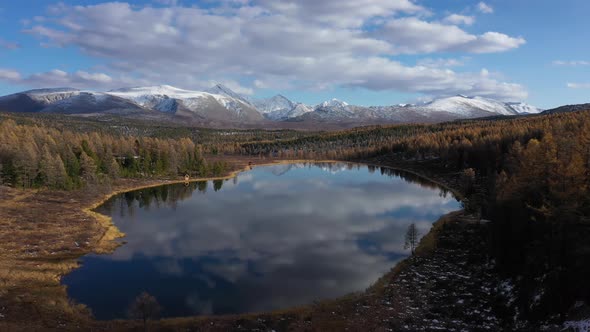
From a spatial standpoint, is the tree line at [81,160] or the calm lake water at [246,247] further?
the tree line at [81,160]

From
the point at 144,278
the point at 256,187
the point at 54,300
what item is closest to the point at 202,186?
the point at 256,187

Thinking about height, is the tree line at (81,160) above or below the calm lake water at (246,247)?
above

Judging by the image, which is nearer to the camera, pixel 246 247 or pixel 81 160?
pixel 246 247

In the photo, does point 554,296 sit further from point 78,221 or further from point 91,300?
point 78,221

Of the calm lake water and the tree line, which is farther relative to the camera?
the tree line

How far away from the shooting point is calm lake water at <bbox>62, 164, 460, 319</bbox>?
45281 millimetres

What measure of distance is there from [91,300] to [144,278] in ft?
25.8

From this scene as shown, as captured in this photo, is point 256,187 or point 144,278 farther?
point 256,187

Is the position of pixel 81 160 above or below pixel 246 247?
above

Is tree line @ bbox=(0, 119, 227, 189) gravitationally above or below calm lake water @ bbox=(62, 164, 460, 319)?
above

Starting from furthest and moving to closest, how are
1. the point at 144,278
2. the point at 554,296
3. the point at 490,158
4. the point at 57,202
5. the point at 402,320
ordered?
1. the point at 490,158
2. the point at 57,202
3. the point at 144,278
4. the point at 402,320
5. the point at 554,296

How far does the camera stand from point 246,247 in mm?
64062

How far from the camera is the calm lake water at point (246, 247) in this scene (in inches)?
1783

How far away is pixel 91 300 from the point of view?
43.2 meters
